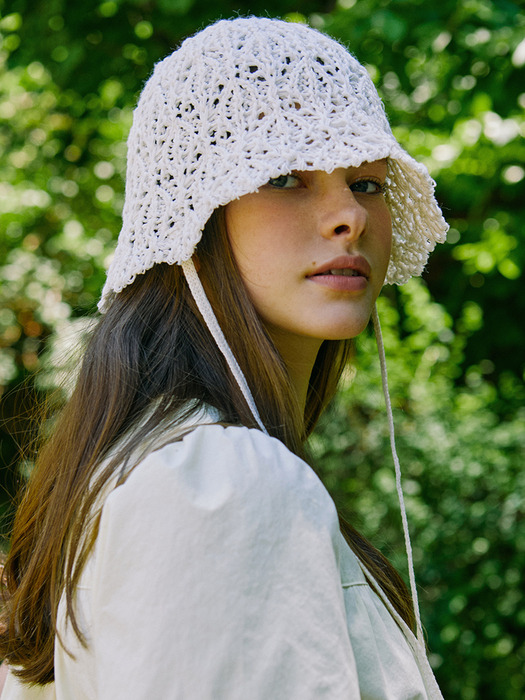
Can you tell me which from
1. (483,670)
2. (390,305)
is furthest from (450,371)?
(483,670)

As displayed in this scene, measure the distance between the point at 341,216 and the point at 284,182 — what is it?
125mm

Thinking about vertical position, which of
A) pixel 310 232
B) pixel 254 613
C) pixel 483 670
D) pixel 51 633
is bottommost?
pixel 483 670

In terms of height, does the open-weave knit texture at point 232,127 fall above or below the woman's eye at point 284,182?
above

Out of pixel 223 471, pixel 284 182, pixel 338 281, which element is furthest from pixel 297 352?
pixel 223 471

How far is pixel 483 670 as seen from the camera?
4.36 m

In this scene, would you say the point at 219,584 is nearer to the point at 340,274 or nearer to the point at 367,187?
the point at 340,274

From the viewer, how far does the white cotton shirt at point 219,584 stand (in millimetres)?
985

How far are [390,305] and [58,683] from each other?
12.7ft

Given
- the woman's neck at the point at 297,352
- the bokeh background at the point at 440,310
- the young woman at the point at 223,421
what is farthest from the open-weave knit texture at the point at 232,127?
the bokeh background at the point at 440,310

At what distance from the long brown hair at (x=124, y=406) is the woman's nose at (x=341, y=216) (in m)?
0.19

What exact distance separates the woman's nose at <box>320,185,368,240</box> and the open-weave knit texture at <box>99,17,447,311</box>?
75 millimetres

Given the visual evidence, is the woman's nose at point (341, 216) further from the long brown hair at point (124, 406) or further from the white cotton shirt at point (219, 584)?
the white cotton shirt at point (219, 584)

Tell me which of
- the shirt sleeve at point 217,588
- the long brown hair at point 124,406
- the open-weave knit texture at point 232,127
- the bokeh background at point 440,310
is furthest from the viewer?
the bokeh background at point 440,310

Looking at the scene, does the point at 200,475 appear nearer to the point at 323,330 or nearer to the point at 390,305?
the point at 323,330
